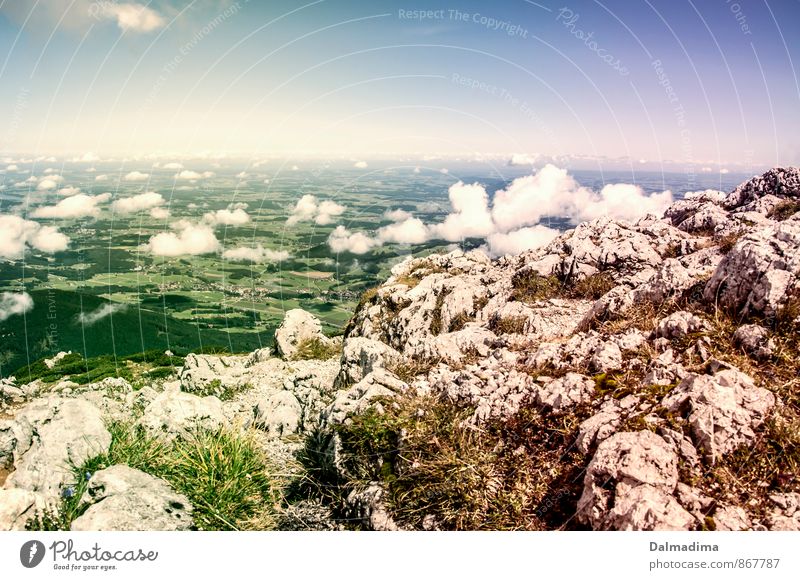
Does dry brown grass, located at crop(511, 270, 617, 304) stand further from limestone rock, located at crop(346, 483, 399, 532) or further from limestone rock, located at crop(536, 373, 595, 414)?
limestone rock, located at crop(346, 483, 399, 532)

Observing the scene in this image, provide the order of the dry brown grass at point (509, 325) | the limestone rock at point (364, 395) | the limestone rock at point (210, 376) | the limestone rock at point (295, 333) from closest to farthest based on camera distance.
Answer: the limestone rock at point (364, 395), the dry brown grass at point (509, 325), the limestone rock at point (210, 376), the limestone rock at point (295, 333)

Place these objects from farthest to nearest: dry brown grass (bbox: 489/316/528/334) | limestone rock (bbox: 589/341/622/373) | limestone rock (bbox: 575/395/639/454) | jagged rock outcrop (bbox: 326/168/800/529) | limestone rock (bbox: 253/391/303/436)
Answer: limestone rock (bbox: 253/391/303/436)
dry brown grass (bbox: 489/316/528/334)
limestone rock (bbox: 589/341/622/373)
limestone rock (bbox: 575/395/639/454)
jagged rock outcrop (bbox: 326/168/800/529)

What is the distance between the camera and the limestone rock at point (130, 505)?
5.37 metres

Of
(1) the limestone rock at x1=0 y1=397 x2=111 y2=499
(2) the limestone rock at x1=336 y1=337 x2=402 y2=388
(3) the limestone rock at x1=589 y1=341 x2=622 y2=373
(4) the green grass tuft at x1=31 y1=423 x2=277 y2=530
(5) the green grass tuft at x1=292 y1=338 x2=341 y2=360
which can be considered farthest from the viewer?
(5) the green grass tuft at x1=292 y1=338 x2=341 y2=360

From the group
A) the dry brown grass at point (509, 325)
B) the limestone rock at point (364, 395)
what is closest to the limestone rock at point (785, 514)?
the limestone rock at point (364, 395)

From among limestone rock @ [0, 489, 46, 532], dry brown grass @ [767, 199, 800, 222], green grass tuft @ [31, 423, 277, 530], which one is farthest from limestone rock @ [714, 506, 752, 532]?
dry brown grass @ [767, 199, 800, 222]

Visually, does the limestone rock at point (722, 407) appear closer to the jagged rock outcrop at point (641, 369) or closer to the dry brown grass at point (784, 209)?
the jagged rock outcrop at point (641, 369)

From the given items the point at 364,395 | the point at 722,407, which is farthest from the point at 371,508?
the point at 722,407

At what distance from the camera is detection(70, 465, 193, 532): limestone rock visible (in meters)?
5.37

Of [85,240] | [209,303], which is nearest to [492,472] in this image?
[209,303]

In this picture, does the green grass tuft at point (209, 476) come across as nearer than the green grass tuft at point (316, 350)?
Yes

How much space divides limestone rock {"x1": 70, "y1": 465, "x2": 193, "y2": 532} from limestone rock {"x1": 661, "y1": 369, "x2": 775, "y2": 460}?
6.63 meters

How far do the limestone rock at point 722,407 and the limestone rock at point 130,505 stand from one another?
21.8 feet

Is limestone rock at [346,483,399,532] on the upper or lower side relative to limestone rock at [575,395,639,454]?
lower
